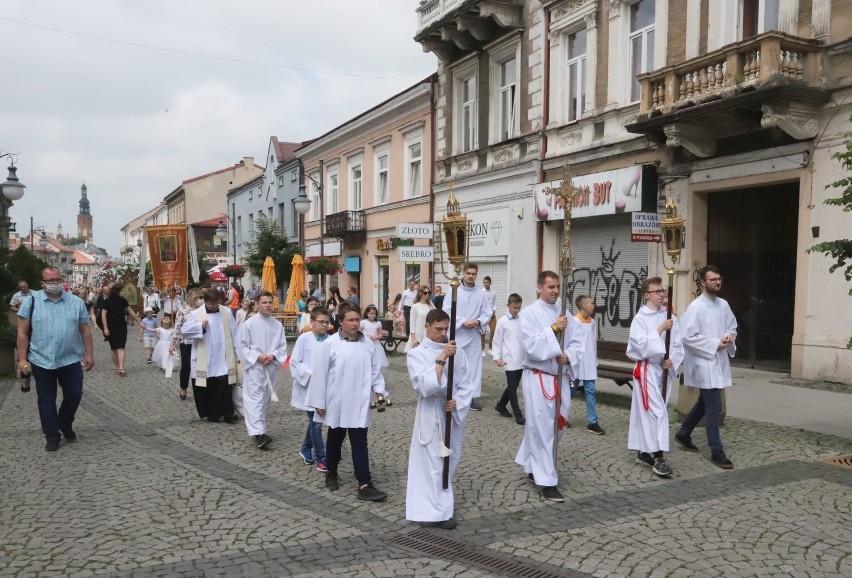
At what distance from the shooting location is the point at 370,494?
5.95 meters

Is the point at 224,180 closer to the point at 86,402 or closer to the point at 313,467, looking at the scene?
the point at 86,402

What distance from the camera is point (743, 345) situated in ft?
45.3

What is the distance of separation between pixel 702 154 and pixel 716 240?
179 centimetres

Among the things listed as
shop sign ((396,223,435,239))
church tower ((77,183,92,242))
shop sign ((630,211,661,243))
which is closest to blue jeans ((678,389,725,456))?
shop sign ((630,211,661,243))

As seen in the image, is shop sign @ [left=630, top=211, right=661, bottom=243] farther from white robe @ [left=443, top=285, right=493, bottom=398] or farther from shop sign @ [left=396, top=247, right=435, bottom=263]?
shop sign @ [left=396, top=247, right=435, bottom=263]

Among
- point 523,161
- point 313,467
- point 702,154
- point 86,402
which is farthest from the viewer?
point 523,161

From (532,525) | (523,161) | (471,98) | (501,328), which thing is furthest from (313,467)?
(471,98)

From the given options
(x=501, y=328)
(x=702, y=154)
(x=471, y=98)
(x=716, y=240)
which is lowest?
(x=501, y=328)

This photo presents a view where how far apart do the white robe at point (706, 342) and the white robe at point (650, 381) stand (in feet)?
0.43

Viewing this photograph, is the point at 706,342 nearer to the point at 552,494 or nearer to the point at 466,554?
the point at 552,494

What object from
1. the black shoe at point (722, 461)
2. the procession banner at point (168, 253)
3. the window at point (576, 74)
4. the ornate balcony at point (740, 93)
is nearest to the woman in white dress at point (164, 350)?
the procession banner at point (168, 253)

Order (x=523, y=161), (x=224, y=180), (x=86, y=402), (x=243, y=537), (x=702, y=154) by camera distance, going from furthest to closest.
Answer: (x=224, y=180) → (x=523, y=161) → (x=702, y=154) → (x=86, y=402) → (x=243, y=537)

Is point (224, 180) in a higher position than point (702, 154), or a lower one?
higher

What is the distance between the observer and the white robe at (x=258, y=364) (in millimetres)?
7902
